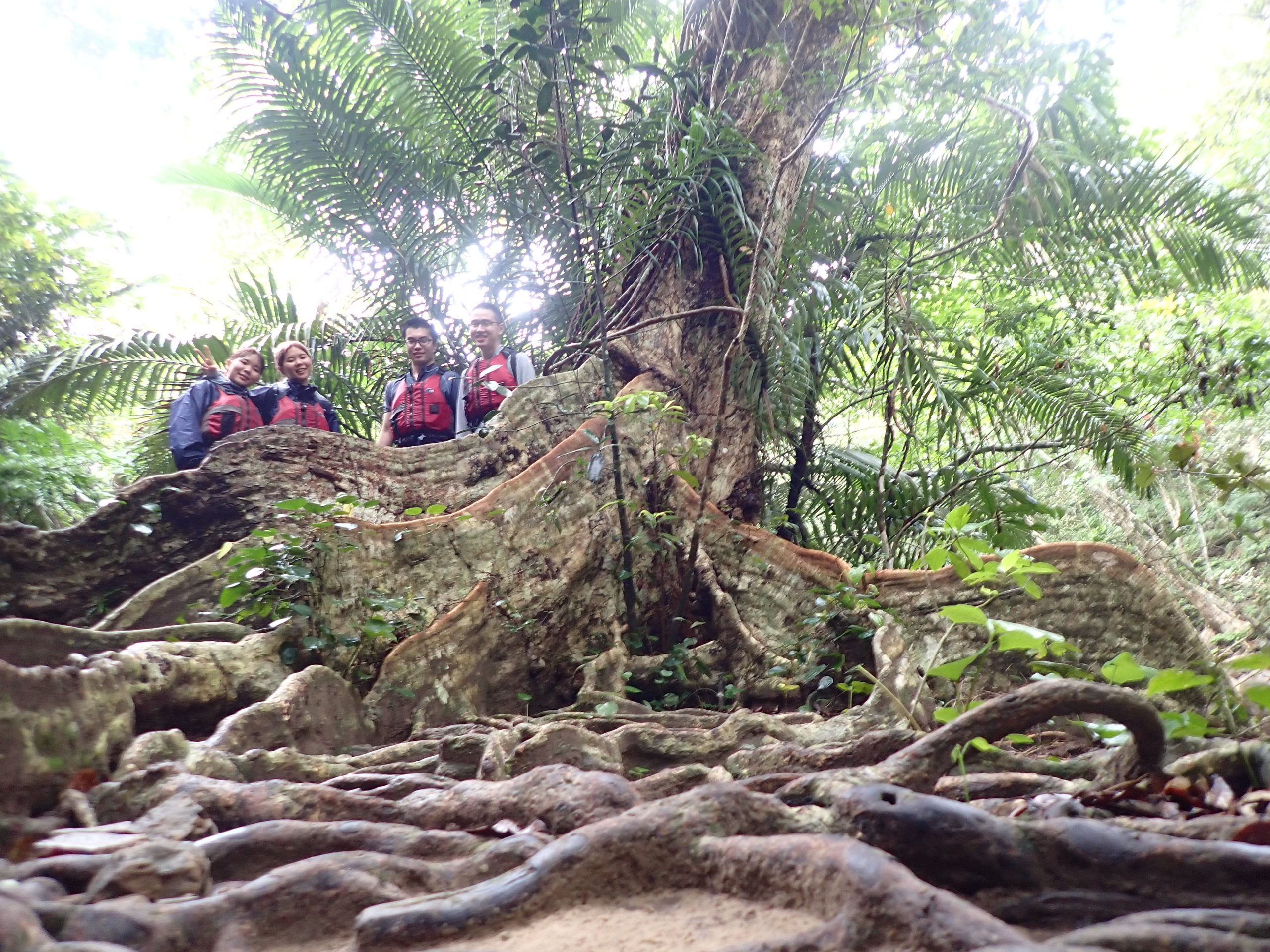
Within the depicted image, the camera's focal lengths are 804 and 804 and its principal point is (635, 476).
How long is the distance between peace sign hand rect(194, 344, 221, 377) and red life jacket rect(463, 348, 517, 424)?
1.62 m

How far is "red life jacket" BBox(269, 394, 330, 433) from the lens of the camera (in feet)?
16.6

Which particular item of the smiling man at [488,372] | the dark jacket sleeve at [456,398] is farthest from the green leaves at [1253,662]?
the dark jacket sleeve at [456,398]

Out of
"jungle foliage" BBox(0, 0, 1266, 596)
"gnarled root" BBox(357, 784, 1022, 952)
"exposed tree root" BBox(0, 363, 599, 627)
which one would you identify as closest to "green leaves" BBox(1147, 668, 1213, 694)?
"gnarled root" BBox(357, 784, 1022, 952)

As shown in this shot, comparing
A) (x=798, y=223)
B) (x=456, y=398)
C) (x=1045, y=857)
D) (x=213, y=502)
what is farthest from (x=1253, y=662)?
(x=798, y=223)

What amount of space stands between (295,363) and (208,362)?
33.7 inches

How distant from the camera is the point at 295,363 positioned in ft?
17.0

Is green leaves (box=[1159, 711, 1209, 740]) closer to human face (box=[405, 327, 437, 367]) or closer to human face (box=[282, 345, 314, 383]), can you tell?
human face (box=[405, 327, 437, 367])

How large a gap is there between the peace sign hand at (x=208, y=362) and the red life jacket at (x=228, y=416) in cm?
30

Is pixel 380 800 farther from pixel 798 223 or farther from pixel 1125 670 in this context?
pixel 798 223

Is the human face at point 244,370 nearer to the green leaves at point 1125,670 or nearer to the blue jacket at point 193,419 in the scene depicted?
the blue jacket at point 193,419

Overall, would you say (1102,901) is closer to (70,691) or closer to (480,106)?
(70,691)

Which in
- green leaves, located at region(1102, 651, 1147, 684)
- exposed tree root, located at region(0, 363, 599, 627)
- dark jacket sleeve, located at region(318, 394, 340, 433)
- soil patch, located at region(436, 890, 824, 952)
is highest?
dark jacket sleeve, located at region(318, 394, 340, 433)

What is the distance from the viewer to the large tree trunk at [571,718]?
1.41 m

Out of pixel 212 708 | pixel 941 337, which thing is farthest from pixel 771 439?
pixel 212 708
